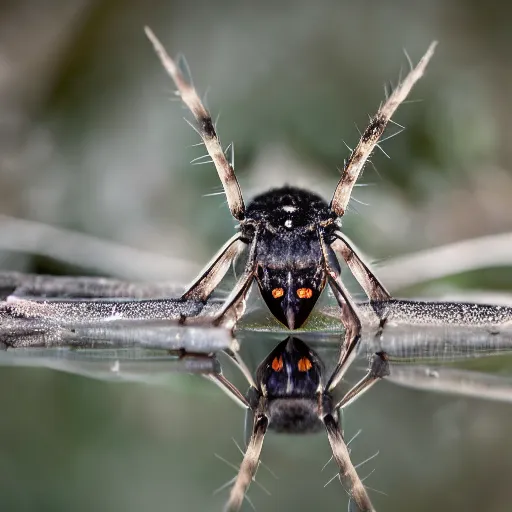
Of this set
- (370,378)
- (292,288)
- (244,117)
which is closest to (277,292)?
(292,288)

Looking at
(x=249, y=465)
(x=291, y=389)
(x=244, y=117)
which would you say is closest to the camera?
(x=249, y=465)

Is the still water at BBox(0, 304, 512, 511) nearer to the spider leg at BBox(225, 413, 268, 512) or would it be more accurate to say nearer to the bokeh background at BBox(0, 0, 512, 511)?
the spider leg at BBox(225, 413, 268, 512)

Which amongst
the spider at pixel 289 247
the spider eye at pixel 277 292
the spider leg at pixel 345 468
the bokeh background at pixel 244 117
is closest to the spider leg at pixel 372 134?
the spider at pixel 289 247

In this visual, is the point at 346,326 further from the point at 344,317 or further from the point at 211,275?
the point at 211,275

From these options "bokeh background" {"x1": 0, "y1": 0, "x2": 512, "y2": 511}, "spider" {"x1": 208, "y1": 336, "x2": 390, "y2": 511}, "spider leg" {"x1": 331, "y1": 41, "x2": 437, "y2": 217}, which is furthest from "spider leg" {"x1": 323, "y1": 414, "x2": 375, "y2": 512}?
"bokeh background" {"x1": 0, "y1": 0, "x2": 512, "y2": 511}

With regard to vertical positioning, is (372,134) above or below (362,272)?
above

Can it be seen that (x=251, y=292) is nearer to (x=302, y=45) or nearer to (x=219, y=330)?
(x=219, y=330)

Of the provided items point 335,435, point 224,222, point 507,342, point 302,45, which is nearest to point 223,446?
point 335,435
